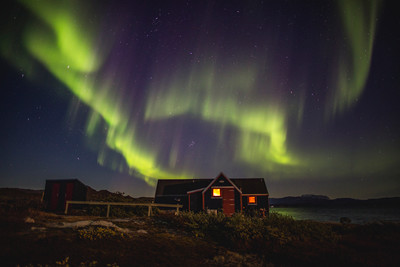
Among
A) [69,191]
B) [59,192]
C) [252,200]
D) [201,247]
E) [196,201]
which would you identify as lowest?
→ [201,247]

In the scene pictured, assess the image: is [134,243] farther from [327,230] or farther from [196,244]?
[327,230]

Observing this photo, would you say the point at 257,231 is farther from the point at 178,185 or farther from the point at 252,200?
the point at 178,185

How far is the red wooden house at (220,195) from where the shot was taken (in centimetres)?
3303

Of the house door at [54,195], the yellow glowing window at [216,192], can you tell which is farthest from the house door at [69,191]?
the yellow glowing window at [216,192]

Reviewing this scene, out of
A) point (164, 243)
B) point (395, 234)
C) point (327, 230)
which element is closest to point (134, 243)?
point (164, 243)

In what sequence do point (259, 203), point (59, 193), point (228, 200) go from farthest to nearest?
point (259, 203) → point (228, 200) → point (59, 193)

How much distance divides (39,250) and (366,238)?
15207mm

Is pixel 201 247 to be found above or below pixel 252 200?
below

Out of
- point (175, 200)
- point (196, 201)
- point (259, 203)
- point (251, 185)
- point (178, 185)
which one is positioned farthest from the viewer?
point (178, 185)

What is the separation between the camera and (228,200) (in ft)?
109

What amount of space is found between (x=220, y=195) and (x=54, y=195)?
2140 cm

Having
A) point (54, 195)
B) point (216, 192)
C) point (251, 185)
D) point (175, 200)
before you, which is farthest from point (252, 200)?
point (54, 195)

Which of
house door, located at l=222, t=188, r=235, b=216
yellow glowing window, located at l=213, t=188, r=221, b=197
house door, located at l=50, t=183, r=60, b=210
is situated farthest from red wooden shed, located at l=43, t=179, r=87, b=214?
house door, located at l=222, t=188, r=235, b=216

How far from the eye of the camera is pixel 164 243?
952 centimetres
